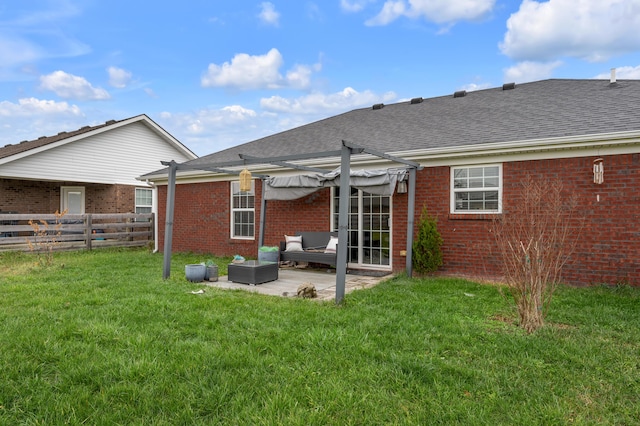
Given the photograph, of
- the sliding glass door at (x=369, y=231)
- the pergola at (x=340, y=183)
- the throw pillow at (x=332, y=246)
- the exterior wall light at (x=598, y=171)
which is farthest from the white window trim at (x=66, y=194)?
the exterior wall light at (x=598, y=171)

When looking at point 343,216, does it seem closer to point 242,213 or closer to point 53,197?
point 242,213

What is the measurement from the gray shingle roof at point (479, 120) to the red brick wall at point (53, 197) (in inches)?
267

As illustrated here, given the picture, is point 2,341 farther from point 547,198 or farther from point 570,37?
point 570,37

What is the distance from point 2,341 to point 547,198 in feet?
26.3

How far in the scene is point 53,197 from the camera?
56.6 ft

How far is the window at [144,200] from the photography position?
707 inches

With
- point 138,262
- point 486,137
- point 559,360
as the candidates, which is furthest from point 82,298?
point 486,137

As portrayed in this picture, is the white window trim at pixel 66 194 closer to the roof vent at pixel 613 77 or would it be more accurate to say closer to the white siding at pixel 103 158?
the white siding at pixel 103 158

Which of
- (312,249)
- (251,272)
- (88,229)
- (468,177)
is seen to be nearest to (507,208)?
(468,177)

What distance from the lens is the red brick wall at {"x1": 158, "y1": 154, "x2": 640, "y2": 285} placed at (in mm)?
6688

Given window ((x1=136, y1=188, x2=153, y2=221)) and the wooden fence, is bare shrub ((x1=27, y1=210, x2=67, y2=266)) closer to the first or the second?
the wooden fence

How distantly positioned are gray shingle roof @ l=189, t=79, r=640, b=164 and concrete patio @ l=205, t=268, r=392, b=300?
304cm

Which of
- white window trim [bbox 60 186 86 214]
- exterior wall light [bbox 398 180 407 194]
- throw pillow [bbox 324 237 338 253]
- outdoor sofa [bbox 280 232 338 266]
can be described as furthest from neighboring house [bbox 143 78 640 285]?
white window trim [bbox 60 186 86 214]

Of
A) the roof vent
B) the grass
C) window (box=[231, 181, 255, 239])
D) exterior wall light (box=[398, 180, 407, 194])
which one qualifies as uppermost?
the roof vent
